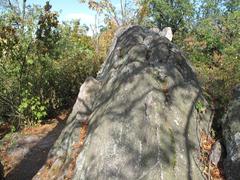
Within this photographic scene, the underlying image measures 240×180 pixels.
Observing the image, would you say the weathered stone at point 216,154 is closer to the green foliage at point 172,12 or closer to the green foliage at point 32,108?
the green foliage at point 32,108

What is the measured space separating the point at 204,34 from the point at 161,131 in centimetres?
2923

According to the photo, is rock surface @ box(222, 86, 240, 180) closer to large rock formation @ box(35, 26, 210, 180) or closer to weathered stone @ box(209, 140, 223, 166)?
weathered stone @ box(209, 140, 223, 166)

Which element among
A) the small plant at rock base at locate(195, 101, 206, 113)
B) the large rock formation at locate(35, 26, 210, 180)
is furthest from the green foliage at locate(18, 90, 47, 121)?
the small plant at rock base at locate(195, 101, 206, 113)

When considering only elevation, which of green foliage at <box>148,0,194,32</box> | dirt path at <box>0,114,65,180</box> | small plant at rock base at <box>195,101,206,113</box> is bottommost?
dirt path at <box>0,114,65,180</box>

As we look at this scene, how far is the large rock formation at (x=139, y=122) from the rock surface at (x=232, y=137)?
45 cm

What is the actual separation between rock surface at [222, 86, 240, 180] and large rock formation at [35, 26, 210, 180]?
446 mm

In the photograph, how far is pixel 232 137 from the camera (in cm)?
603

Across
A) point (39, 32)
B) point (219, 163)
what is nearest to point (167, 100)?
point (219, 163)

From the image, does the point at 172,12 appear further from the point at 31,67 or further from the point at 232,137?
the point at 232,137

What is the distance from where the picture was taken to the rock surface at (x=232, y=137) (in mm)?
5660

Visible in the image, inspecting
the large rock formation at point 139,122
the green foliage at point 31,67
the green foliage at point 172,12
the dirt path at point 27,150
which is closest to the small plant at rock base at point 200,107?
the large rock formation at point 139,122

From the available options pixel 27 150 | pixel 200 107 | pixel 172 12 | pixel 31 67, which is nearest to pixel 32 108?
pixel 31 67

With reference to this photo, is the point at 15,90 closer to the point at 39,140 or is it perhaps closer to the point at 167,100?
the point at 39,140

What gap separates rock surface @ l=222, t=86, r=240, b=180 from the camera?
18.6 ft
